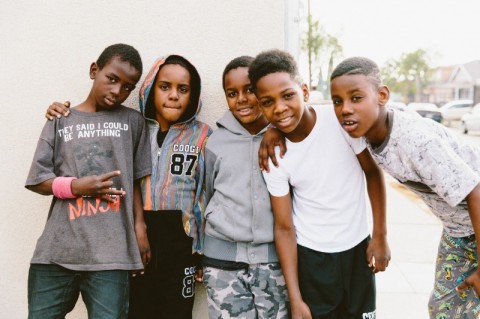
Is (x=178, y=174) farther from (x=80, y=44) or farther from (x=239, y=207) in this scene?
(x=80, y=44)

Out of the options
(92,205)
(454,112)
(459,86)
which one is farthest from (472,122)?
(459,86)

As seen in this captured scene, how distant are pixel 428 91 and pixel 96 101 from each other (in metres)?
77.2

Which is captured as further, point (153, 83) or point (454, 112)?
point (454, 112)

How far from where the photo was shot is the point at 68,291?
211 cm

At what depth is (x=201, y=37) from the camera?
269 centimetres

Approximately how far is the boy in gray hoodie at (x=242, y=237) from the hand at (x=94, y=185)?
508 mm

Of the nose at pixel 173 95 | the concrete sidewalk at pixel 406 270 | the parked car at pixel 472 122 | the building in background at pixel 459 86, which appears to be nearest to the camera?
the nose at pixel 173 95

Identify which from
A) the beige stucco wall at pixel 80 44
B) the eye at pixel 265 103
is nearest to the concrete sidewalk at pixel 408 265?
the beige stucco wall at pixel 80 44

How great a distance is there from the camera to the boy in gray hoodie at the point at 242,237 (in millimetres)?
2121

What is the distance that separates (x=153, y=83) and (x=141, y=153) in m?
0.40

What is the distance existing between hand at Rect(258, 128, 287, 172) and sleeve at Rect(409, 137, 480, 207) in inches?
23.4

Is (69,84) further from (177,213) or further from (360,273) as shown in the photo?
(360,273)

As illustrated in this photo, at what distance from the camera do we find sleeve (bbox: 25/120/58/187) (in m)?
2.05

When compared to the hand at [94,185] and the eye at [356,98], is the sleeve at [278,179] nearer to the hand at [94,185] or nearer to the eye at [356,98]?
the eye at [356,98]
